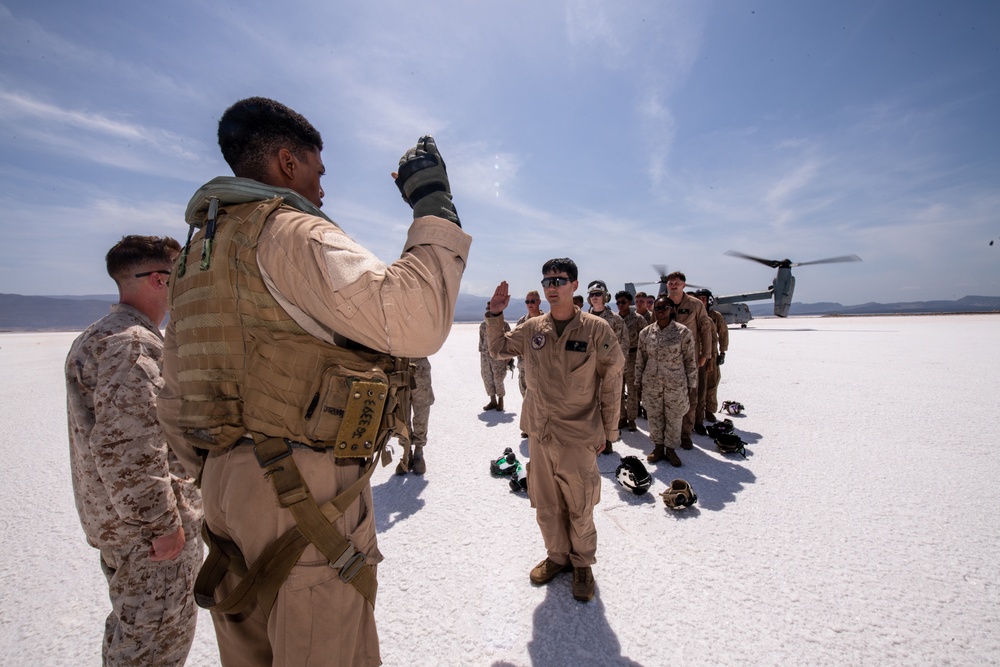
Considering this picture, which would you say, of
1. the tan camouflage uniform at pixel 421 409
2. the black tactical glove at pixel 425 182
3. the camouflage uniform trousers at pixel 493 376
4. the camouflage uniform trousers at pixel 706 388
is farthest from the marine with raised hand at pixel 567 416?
the camouflage uniform trousers at pixel 493 376

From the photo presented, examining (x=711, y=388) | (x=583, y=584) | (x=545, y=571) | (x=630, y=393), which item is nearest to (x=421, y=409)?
(x=545, y=571)

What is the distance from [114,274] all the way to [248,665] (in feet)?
7.84

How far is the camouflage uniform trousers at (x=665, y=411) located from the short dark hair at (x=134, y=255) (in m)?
5.79

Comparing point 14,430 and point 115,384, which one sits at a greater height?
point 115,384

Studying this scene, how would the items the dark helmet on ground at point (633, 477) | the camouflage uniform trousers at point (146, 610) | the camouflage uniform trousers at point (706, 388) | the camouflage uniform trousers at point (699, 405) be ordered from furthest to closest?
the camouflage uniform trousers at point (706, 388)
the camouflage uniform trousers at point (699, 405)
the dark helmet on ground at point (633, 477)
the camouflage uniform trousers at point (146, 610)

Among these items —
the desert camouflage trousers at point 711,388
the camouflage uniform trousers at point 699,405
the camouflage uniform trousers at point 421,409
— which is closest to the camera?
the camouflage uniform trousers at point 421,409

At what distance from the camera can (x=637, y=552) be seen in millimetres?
3596

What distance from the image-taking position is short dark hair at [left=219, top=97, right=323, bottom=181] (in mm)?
1545

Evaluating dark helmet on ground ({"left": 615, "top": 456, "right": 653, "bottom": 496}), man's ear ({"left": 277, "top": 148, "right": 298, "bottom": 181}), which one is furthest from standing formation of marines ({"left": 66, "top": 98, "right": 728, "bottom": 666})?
dark helmet on ground ({"left": 615, "top": 456, "right": 653, "bottom": 496})

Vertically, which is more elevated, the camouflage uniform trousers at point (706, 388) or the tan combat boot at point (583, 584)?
the camouflage uniform trousers at point (706, 388)

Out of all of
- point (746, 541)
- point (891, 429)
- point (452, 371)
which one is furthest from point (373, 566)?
point (452, 371)

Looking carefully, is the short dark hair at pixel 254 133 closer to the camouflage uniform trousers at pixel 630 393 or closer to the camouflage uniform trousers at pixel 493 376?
the camouflage uniform trousers at pixel 630 393

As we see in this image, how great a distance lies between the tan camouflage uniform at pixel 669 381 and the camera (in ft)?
18.6

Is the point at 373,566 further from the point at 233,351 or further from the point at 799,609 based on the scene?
the point at 799,609
